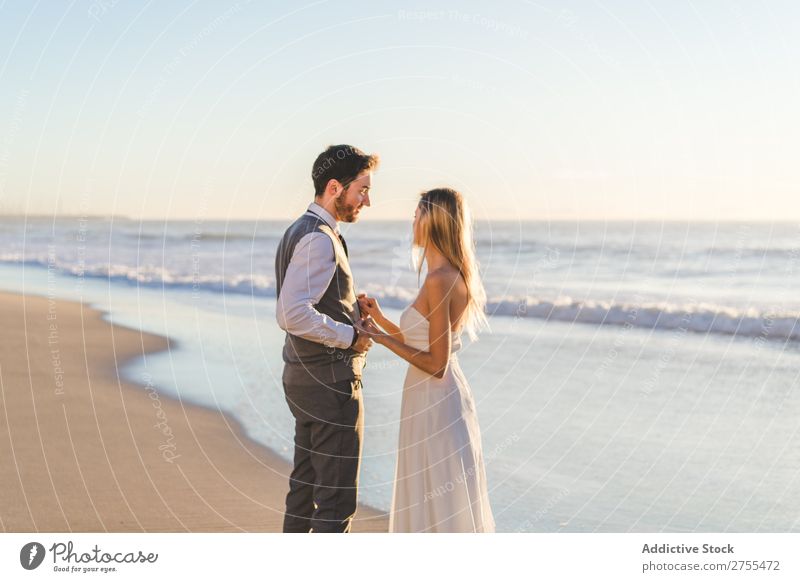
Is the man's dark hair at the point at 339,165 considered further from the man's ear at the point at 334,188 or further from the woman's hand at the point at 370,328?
the woman's hand at the point at 370,328

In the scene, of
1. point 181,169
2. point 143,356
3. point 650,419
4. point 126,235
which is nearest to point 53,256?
point 126,235

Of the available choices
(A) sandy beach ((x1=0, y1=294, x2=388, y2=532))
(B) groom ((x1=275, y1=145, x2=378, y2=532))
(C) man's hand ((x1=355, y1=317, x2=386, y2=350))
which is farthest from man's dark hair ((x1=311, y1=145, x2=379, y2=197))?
(A) sandy beach ((x1=0, y1=294, x2=388, y2=532))

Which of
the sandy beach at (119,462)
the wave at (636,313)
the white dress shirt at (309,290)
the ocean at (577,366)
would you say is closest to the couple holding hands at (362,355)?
the white dress shirt at (309,290)

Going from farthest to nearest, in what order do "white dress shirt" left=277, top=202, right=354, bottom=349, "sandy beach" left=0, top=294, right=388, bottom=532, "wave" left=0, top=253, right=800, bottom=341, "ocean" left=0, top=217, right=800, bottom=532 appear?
"wave" left=0, top=253, right=800, bottom=341 → "ocean" left=0, top=217, right=800, bottom=532 → "sandy beach" left=0, top=294, right=388, bottom=532 → "white dress shirt" left=277, top=202, right=354, bottom=349

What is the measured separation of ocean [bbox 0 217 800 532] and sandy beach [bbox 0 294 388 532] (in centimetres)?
44

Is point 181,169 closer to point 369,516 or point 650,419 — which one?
point 369,516

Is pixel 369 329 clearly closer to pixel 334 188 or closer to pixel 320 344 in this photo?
pixel 320 344

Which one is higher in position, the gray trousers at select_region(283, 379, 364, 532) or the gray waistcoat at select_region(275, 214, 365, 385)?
the gray waistcoat at select_region(275, 214, 365, 385)

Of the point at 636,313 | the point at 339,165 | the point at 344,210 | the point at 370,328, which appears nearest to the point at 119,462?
the point at 370,328

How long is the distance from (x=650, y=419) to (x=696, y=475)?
5.90 ft

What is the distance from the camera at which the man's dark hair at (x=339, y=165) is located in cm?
529

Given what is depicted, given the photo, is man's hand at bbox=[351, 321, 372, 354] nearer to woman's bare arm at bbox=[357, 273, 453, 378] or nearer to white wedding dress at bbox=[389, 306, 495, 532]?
woman's bare arm at bbox=[357, 273, 453, 378]

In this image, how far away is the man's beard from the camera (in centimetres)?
533
